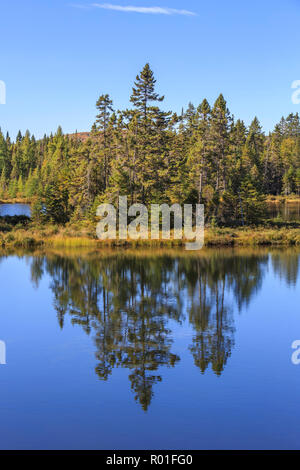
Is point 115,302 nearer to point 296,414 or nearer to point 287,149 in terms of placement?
point 296,414

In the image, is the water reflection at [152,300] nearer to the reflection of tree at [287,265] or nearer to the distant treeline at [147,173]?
the reflection of tree at [287,265]

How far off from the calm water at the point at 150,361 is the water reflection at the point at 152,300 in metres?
0.08

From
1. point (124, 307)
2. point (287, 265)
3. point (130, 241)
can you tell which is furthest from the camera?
point (130, 241)

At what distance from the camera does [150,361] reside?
1766cm

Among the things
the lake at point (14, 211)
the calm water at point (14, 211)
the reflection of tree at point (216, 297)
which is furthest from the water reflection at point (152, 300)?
the calm water at point (14, 211)

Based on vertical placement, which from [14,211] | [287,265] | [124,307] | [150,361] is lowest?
[150,361]

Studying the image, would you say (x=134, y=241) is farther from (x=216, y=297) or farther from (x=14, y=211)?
(x=14, y=211)

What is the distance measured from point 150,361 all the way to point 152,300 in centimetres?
905

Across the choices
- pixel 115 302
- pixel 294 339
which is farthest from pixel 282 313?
pixel 115 302

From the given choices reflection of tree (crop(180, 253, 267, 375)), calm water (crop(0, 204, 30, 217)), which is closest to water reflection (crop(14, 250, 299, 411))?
reflection of tree (crop(180, 253, 267, 375))

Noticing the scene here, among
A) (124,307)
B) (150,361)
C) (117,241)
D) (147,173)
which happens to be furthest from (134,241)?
→ (150,361)

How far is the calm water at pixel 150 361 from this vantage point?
12.9 m
